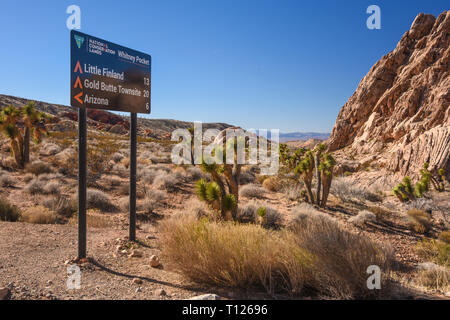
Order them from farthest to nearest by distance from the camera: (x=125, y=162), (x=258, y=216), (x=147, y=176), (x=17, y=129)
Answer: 1. (x=125, y=162)
2. (x=17, y=129)
3. (x=147, y=176)
4. (x=258, y=216)

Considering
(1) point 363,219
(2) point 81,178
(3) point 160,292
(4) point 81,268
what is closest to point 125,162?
(2) point 81,178

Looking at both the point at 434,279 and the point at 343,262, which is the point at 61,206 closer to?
the point at 343,262

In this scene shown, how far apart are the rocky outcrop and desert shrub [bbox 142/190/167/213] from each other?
1727cm

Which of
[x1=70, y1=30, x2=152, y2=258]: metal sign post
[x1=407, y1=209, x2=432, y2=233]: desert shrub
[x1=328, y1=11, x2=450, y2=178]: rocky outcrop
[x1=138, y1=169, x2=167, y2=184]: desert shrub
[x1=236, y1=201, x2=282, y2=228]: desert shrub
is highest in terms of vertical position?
[x1=328, y1=11, x2=450, y2=178]: rocky outcrop

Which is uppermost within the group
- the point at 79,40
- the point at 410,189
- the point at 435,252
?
the point at 79,40

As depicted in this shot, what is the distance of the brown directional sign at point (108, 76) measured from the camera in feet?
13.7

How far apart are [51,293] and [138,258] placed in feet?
5.31

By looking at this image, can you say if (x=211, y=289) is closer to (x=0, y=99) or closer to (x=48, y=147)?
(x=48, y=147)

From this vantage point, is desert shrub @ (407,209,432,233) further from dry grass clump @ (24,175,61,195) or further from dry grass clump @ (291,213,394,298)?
dry grass clump @ (24,175,61,195)

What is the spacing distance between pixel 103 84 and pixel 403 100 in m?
39.3

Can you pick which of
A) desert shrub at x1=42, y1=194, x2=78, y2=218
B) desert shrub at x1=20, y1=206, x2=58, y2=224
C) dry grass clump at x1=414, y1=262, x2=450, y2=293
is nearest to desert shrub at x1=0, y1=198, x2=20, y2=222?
desert shrub at x1=20, y1=206, x2=58, y2=224

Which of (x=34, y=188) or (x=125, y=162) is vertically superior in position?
(x=125, y=162)

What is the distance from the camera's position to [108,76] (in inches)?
185

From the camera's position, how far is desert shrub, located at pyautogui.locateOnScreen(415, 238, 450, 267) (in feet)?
18.7
